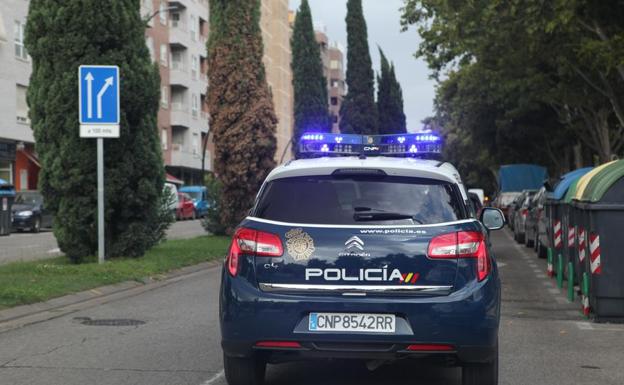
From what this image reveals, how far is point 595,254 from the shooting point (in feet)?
34.0

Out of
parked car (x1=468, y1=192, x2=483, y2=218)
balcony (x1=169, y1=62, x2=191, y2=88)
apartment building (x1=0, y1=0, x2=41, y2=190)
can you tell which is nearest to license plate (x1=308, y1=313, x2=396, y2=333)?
parked car (x1=468, y1=192, x2=483, y2=218)

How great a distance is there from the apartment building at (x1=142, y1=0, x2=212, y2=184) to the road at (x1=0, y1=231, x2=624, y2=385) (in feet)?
164

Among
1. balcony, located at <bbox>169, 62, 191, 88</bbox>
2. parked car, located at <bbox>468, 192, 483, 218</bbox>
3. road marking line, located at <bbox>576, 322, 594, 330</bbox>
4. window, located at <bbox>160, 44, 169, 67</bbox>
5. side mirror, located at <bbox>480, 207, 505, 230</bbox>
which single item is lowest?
road marking line, located at <bbox>576, 322, 594, 330</bbox>

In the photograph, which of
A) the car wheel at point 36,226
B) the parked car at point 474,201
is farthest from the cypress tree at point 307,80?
the parked car at point 474,201

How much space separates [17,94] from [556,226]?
30.6 meters

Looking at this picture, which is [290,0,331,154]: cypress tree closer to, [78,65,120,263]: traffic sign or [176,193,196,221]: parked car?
[176,193,196,221]: parked car

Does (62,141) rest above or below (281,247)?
above

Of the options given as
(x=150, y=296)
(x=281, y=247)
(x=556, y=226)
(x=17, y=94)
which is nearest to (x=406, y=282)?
(x=281, y=247)

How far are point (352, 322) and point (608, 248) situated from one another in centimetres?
558

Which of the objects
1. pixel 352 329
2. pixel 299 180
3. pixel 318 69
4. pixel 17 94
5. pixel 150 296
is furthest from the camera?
pixel 318 69

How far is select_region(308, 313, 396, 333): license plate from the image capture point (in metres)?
5.61

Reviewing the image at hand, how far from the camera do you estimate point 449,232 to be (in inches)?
225

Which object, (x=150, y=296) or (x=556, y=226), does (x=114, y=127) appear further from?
(x=556, y=226)

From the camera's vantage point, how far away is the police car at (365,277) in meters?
5.61
